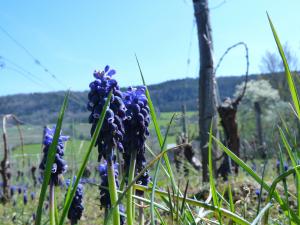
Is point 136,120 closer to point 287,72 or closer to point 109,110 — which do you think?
point 109,110

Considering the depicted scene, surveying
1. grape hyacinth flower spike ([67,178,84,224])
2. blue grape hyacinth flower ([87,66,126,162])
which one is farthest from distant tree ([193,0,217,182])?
blue grape hyacinth flower ([87,66,126,162])

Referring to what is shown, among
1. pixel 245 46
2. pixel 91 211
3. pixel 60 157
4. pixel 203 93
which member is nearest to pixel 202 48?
pixel 203 93

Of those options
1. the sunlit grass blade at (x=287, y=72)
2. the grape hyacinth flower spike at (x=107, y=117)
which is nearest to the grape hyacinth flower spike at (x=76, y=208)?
the grape hyacinth flower spike at (x=107, y=117)

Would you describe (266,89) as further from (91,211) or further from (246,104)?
(91,211)

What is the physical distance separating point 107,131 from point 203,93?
5.68 m

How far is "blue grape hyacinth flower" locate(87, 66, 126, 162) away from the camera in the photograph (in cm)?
169

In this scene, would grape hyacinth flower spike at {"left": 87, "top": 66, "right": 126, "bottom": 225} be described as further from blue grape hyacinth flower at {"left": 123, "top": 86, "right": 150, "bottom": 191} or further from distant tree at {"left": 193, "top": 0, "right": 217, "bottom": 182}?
distant tree at {"left": 193, "top": 0, "right": 217, "bottom": 182}

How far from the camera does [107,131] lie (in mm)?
1703

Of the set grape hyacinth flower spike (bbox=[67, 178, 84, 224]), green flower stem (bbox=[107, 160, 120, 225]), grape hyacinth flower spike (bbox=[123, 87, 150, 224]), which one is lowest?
grape hyacinth flower spike (bbox=[67, 178, 84, 224])

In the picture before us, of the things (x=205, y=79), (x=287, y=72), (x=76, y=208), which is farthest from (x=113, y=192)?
(x=205, y=79)

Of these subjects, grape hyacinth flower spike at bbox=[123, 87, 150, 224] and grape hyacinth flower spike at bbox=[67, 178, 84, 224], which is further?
grape hyacinth flower spike at bbox=[67, 178, 84, 224]

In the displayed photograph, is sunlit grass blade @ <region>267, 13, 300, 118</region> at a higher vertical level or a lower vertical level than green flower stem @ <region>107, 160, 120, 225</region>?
higher

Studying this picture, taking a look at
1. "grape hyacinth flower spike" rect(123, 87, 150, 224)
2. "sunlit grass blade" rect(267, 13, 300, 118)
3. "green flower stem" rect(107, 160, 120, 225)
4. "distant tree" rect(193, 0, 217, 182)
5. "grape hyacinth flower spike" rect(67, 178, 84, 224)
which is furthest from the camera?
"distant tree" rect(193, 0, 217, 182)

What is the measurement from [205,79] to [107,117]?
5.74m
